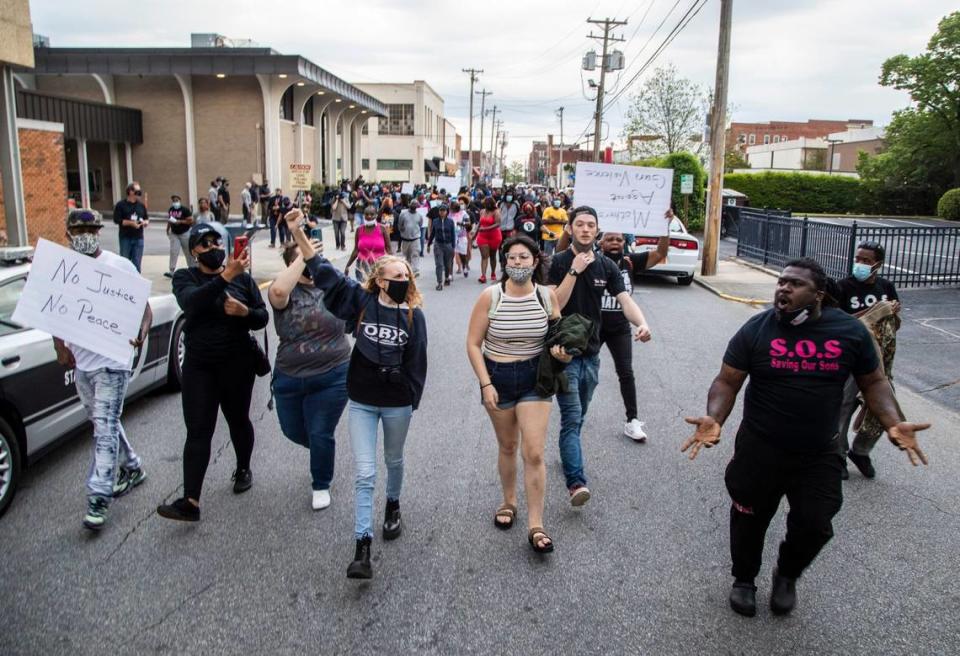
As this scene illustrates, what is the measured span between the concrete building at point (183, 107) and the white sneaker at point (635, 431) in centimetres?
3019

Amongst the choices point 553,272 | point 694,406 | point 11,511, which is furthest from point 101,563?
point 694,406

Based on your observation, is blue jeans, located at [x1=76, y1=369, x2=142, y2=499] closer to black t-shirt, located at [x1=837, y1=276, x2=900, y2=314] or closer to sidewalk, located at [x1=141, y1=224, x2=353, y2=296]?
black t-shirt, located at [x1=837, y1=276, x2=900, y2=314]

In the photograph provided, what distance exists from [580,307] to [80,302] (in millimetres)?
3123

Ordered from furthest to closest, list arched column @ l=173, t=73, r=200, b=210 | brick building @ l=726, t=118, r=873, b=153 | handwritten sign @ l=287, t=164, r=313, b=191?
brick building @ l=726, t=118, r=873, b=153 < arched column @ l=173, t=73, r=200, b=210 < handwritten sign @ l=287, t=164, r=313, b=191

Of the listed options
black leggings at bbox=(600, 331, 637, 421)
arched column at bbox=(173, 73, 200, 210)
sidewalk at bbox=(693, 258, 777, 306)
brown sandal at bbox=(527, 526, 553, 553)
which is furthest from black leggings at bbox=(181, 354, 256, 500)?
arched column at bbox=(173, 73, 200, 210)

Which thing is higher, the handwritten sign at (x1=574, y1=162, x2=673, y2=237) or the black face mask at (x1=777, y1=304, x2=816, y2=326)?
the handwritten sign at (x1=574, y1=162, x2=673, y2=237)

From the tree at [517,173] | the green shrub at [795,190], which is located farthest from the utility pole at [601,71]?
the tree at [517,173]

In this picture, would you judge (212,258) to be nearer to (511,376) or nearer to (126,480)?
(126,480)

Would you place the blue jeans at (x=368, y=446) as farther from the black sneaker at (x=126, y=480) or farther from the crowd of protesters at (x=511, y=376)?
the black sneaker at (x=126, y=480)

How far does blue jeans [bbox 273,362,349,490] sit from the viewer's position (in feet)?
15.9

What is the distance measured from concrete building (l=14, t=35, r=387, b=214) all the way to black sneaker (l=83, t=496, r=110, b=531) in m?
Answer: 31.2

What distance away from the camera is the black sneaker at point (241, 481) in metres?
5.27

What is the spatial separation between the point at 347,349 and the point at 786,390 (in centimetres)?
259

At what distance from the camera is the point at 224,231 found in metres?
4.95
